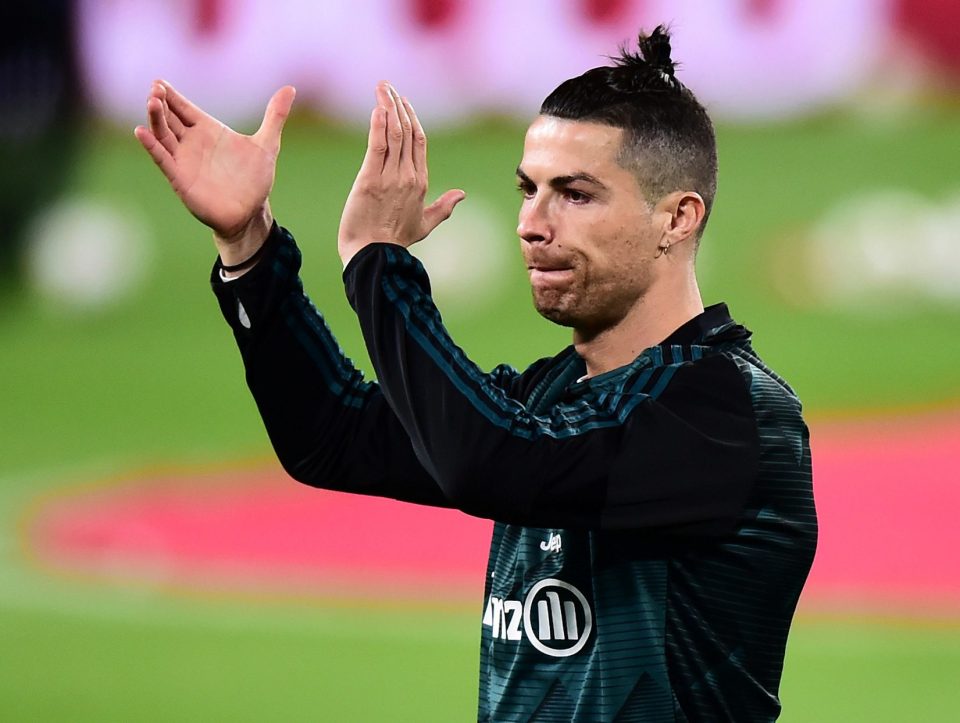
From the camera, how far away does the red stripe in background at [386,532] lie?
5.29 metres

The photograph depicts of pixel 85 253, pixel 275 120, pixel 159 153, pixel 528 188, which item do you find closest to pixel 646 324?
pixel 528 188

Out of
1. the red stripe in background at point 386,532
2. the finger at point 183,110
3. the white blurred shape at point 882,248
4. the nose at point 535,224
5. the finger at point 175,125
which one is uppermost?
the white blurred shape at point 882,248

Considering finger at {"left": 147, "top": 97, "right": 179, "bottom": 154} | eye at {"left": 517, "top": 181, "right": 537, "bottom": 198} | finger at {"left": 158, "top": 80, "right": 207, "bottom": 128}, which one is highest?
finger at {"left": 158, "top": 80, "right": 207, "bottom": 128}

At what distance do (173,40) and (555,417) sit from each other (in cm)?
468

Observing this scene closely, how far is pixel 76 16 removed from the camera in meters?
6.29

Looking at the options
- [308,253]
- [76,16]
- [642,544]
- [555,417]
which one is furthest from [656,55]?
[76,16]

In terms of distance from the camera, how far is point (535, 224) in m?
2.12

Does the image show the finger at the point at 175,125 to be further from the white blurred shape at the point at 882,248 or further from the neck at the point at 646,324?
the white blurred shape at the point at 882,248

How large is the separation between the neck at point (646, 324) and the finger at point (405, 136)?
1.18 feet

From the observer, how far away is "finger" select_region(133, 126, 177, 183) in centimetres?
221

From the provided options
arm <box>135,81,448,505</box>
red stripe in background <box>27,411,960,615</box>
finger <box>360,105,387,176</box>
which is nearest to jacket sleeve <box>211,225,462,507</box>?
arm <box>135,81,448,505</box>

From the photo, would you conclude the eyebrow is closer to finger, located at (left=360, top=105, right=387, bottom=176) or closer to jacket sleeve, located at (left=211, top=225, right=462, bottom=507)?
finger, located at (left=360, top=105, right=387, bottom=176)

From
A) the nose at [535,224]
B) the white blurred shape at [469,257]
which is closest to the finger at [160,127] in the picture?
the nose at [535,224]

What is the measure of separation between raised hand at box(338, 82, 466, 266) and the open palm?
243mm
